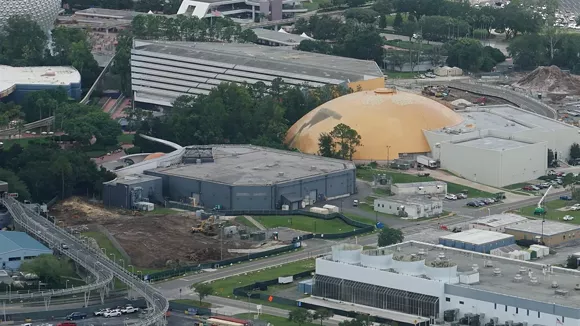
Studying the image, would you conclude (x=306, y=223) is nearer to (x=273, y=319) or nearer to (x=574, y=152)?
(x=273, y=319)

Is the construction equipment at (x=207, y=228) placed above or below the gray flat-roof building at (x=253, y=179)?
below

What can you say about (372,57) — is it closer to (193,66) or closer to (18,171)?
(193,66)

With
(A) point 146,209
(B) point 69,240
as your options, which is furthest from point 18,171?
(B) point 69,240

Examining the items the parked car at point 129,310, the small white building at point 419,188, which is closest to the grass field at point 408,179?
the small white building at point 419,188

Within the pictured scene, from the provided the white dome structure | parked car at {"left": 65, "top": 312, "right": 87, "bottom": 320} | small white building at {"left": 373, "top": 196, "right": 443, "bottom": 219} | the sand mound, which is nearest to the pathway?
small white building at {"left": 373, "top": 196, "right": 443, "bottom": 219}

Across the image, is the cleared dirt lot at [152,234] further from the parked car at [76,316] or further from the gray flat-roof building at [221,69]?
the gray flat-roof building at [221,69]
